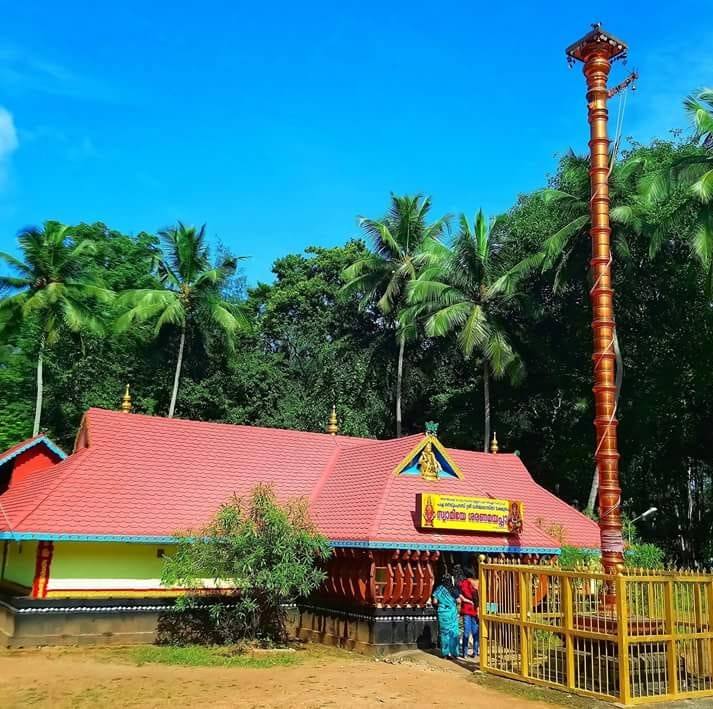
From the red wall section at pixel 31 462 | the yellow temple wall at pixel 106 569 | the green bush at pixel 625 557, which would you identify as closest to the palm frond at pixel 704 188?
the green bush at pixel 625 557

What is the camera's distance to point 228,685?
1163 cm

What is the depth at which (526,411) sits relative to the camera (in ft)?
113

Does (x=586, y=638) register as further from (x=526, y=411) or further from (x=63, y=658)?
(x=526, y=411)

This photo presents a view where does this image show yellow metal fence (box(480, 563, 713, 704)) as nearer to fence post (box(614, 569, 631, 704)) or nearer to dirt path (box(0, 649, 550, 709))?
fence post (box(614, 569, 631, 704))

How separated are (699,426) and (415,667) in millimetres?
20872

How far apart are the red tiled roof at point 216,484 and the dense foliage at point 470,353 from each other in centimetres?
1104

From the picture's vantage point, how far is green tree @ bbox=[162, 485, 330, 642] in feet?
46.3

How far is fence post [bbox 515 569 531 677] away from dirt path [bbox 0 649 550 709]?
0.79 m

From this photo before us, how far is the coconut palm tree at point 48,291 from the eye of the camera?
104 ft

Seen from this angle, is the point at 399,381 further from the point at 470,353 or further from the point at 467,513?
the point at 467,513

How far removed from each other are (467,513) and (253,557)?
195 inches

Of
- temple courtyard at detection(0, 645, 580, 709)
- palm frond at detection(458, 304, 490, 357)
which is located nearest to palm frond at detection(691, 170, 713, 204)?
palm frond at detection(458, 304, 490, 357)

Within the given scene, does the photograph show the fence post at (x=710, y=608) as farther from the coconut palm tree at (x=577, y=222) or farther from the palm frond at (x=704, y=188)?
the coconut palm tree at (x=577, y=222)

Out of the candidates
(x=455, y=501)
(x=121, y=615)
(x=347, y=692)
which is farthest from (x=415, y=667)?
(x=121, y=615)
